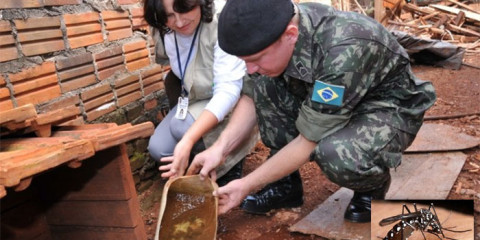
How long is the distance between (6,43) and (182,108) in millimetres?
982

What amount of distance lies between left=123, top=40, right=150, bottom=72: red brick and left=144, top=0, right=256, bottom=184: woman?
178mm

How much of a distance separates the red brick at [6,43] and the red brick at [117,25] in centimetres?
68

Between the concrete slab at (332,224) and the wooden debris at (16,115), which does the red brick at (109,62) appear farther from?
the concrete slab at (332,224)

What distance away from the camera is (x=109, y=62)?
8.71 feet

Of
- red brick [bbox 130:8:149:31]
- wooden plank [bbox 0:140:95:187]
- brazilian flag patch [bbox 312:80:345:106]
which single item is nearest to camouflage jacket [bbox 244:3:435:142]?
brazilian flag patch [bbox 312:80:345:106]

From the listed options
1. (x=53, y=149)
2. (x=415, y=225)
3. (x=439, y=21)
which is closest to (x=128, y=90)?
(x=53, y=149)

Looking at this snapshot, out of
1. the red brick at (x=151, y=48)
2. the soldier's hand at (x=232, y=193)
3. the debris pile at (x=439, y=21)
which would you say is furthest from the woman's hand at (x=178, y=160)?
the debris pile at (x=439, y=21)

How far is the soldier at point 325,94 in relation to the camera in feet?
5.35

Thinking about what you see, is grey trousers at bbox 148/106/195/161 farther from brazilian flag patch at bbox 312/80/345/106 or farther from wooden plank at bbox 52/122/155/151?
brazilian flag patch at bbox 312/80/345/106

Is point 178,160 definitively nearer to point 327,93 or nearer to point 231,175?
point 231,175

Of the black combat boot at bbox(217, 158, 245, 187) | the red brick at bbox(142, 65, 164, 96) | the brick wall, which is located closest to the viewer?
the brick wall

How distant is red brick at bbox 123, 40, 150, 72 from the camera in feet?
9.25

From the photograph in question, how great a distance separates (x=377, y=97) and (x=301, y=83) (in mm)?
369

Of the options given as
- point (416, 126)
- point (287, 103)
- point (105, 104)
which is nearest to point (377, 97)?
point (416, 126)
